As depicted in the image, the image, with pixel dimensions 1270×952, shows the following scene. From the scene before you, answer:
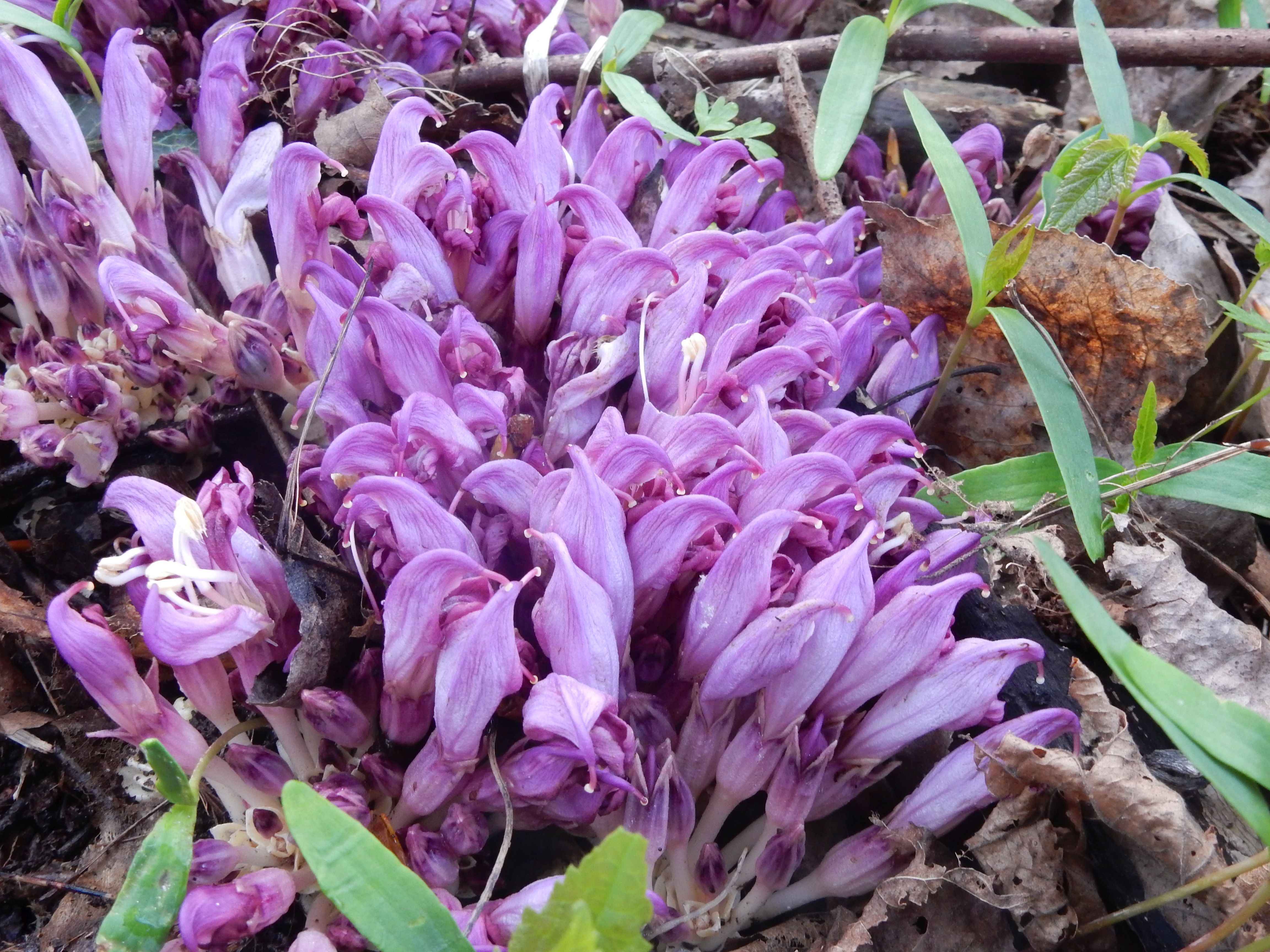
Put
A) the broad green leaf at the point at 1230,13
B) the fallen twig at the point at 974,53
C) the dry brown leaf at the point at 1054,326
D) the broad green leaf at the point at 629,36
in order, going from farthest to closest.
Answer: the broad green leaf at the point at 1230,13 → the fallen twig at the point at 974,53 → the broad green leaf at the point at 629,36 → the dry brown leaf at the point at 1054,326

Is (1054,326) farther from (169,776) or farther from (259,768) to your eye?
(169,776)

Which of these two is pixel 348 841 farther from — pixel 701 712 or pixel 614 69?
pixel 614 69

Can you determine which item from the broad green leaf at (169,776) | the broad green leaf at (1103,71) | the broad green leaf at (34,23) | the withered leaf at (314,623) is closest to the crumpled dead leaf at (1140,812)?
the withered leaf at (314,623)

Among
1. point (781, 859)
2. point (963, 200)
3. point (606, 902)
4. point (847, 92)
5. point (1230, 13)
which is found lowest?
point (781, 859)

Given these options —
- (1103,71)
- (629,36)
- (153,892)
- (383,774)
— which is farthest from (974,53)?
(153,892)

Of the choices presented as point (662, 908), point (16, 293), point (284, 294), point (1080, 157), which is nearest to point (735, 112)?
point (1080, 157)

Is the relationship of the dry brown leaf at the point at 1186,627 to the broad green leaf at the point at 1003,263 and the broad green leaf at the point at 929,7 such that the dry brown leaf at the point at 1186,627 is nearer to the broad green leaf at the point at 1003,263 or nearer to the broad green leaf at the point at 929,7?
the broad green leaf at the point at 1003,263

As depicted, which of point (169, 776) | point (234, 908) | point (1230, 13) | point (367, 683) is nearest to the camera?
point (169, 776)
